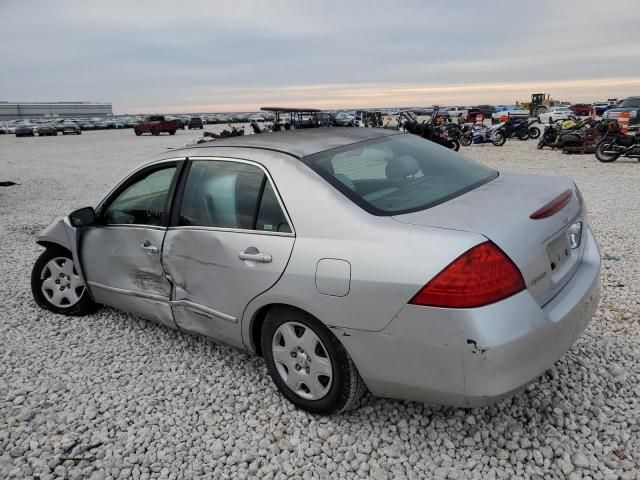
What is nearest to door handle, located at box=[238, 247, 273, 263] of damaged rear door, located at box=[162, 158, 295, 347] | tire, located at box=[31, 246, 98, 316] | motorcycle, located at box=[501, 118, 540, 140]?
damaged rear door, located at box=[162, 158, 295, 347]

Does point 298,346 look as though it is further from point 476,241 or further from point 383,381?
point 476,241

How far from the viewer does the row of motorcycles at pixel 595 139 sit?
12867mm

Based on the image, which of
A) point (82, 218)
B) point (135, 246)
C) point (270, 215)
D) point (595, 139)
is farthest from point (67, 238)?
point (595, 139)

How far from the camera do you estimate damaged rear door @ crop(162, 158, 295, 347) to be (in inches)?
101

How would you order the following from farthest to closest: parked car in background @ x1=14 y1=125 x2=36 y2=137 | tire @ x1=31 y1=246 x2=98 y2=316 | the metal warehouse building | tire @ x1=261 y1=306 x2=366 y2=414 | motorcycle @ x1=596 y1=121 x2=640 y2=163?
1. the metal warehouse building
2. parked car in background @ x1=14 y1=125 x2=36 y2=137
3. motorcycle @ x1=596 y1=121 x2=640 y2=163
4. tire @ x1=31 y1=246 x2=98 y2=316
5. tire @ x1=261 y1=306 x2=366 y2=414

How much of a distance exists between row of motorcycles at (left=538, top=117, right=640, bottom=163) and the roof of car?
12.1 metres

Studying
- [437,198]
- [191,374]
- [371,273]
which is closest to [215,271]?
[191,374]

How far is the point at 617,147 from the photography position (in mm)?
12984

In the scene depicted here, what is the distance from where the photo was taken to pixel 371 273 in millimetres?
2146

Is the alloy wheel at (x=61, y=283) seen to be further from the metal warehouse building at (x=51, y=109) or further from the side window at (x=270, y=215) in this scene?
the metal warehouse building at (x=51, y=109)

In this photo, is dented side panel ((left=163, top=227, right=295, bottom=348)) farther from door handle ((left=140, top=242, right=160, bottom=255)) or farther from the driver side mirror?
the driver side mirror

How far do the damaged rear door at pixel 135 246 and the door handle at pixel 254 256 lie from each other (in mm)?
771

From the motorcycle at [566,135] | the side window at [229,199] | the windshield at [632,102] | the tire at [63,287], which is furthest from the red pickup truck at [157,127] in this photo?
the side window at [229,199]

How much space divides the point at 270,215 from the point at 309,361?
789 mm
